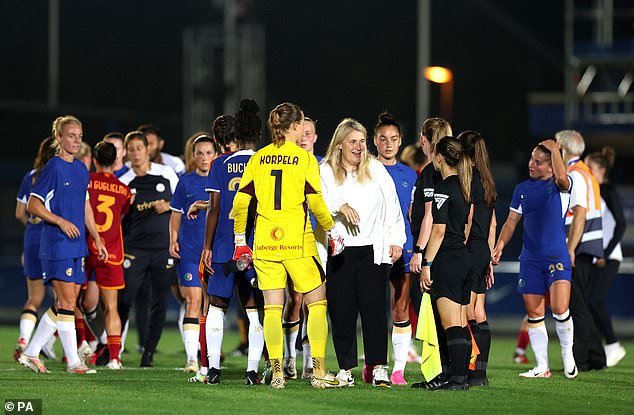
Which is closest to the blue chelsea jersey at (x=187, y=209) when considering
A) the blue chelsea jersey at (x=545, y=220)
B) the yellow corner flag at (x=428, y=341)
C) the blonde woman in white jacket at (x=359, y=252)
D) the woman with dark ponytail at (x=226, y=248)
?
the woman with dark ponytail at (x=226, y=248)

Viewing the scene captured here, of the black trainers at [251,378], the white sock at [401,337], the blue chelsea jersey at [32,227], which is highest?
the blue chelsea jersey at [32,227]

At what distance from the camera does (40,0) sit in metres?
61.7

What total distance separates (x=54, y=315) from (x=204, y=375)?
193 cm

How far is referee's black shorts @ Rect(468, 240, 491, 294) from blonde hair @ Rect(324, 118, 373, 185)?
3.43 feet

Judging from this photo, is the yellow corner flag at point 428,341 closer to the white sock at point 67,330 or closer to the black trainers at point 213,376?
the black trainers at point 213,376

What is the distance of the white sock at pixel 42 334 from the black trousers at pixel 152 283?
1.13m

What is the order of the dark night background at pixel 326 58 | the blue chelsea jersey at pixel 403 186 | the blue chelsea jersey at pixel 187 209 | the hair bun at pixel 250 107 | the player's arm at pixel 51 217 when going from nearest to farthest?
the hair bun at pixel 250 107
the player's arm at pixel 51 217
the blue chelsea jersey at pixel 403 186
the blue chelsea jersey at pixel 187 209
the dark night background at pixel 326 58

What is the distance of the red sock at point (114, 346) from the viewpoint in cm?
1228

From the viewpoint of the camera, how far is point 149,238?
12.9 metres

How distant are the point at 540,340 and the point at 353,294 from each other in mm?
2427

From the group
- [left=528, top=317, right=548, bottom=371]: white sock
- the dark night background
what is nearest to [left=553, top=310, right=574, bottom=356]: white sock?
[left=528, top=317, right=548, bottom=371]: white sock

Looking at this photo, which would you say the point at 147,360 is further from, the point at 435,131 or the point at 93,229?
the point at 435,131

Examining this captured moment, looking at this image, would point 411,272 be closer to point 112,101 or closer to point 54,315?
point 54,315

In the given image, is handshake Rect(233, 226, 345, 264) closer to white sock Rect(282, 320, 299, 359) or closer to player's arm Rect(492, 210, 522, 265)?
white sock Rect(282, 320, 299, 359)
